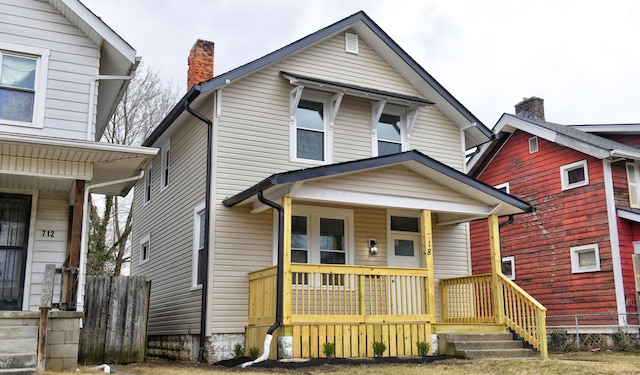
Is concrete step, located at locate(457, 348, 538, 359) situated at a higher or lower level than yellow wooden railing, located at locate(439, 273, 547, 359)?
lower

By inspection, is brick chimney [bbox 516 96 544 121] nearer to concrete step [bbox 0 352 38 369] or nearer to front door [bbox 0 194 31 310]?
front door [bbox 0 194 31 310]

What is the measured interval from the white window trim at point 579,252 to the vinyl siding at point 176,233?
10607 mm

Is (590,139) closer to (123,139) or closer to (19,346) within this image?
(19,346)

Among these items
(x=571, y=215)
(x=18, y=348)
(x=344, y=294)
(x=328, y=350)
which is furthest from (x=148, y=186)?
(x=571, y=215)

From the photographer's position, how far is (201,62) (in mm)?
15047

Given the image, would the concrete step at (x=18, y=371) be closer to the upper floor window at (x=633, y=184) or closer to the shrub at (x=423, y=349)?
the shrub at (x=423, y=349)

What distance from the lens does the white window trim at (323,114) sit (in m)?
14.1

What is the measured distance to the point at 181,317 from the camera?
14.1 meters

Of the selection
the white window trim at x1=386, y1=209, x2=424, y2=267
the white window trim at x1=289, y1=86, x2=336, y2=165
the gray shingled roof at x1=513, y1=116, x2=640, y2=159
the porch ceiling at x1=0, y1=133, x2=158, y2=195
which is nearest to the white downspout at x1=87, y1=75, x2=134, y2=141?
the porch ceiling at x1=0, y1=133, x2=158, y2=195

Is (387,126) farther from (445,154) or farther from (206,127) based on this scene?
(206,127)

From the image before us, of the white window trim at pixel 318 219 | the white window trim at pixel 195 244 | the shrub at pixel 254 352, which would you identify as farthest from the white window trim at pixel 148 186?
the shrub at pixel 254 352

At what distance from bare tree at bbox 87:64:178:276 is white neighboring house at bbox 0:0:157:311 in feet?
42.6

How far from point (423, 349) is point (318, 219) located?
3532mm

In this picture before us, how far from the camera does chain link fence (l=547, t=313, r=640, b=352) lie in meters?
16.2
